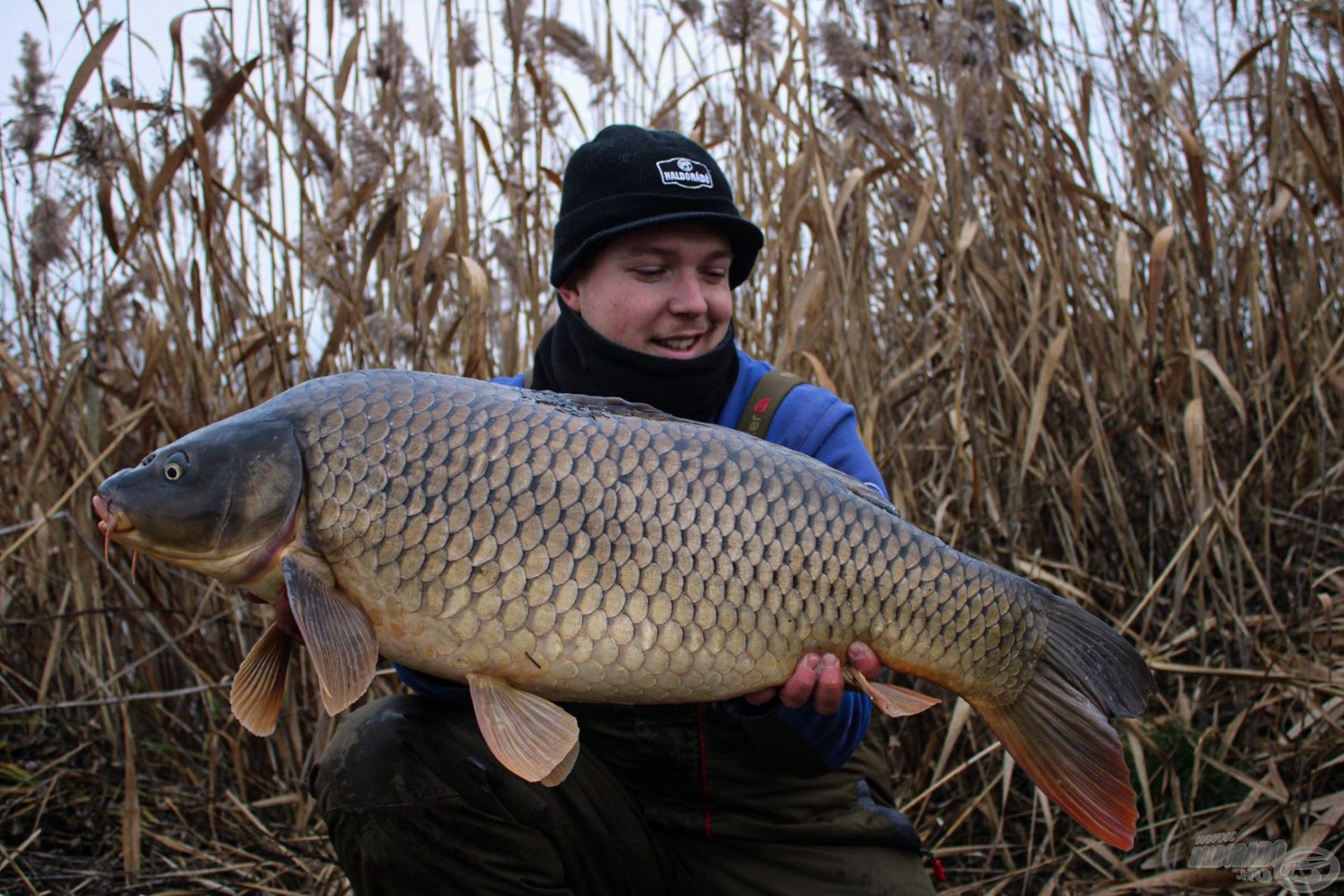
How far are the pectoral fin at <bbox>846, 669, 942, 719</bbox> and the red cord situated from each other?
13.3 inches

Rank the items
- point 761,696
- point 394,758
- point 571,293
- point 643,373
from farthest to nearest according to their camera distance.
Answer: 1. point 571,293
2. point 643,373
3. point 394,758
4. point 761,696

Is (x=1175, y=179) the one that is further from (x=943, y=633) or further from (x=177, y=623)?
(x=177, y=623)

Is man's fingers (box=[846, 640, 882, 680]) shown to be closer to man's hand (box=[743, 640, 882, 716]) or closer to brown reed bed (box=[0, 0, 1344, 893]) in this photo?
man's hand (box=[743, 640, 882, 716])

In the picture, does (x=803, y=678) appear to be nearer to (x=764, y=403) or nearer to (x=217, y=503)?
(x=764, y=403)

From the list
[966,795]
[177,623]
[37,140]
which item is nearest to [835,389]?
[966,795]

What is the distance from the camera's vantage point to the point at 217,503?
1137 mm

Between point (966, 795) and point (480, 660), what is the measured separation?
4.06ft

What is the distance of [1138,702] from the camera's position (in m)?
1.26

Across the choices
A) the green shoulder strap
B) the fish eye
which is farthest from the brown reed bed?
the fish eye

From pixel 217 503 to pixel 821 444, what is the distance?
0.86m

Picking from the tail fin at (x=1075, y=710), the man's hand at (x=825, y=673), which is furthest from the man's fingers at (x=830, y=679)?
the tail fin at (x=1075, y=710)

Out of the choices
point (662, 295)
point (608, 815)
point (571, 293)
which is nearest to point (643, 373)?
point (662, 295)

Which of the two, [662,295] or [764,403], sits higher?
[662,295]

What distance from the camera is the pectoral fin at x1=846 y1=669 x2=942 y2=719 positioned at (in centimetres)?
122
